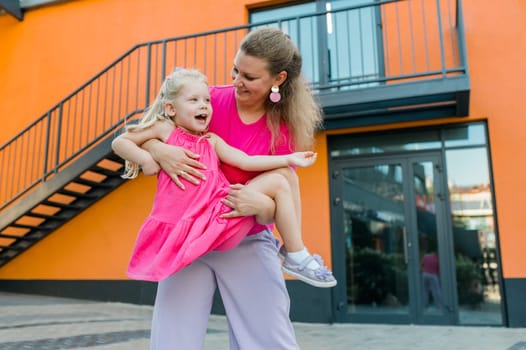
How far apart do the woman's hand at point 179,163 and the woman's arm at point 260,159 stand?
12cm

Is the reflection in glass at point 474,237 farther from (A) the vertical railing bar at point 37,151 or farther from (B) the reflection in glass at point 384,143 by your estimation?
(A) the vertical railing bar at point 37,151

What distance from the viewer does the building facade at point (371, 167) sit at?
19.7 feet

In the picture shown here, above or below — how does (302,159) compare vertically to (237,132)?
below

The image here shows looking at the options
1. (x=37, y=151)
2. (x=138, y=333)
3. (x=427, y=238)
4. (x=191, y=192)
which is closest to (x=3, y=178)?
(x=37, y=151)

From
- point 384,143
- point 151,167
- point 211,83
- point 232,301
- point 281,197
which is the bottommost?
point 232,301

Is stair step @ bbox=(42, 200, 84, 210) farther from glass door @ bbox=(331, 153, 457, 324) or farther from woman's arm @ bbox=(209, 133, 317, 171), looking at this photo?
woman's arm @ bbox=(209, 133, 317, 171)

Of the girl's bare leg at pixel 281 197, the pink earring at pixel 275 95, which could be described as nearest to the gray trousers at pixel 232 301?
the girl's bare leg at pixel 281 197

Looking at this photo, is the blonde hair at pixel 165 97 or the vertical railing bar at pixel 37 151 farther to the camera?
the vertical railing bar at pixel 37 151

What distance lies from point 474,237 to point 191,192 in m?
5.56

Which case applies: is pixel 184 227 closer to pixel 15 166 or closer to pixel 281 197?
pixel 281 197

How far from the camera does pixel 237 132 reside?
1799 millimetres

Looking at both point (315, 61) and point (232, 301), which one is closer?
point (232, 301)

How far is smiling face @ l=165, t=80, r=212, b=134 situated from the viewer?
5.52 feet

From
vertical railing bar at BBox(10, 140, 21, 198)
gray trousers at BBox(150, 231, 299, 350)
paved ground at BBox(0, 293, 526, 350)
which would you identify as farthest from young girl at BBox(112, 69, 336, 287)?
vertical railing bar at BBox(10, 140, 21, 198)
